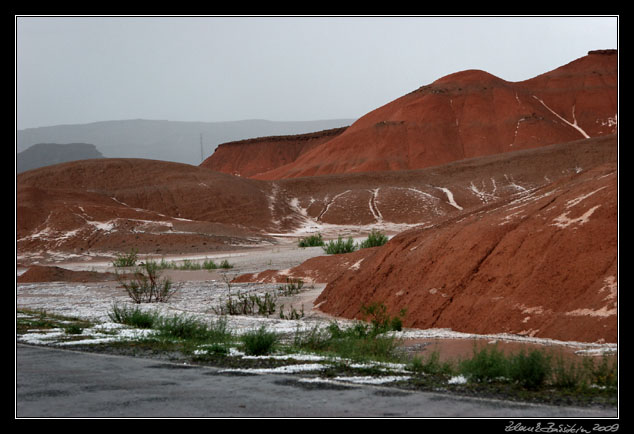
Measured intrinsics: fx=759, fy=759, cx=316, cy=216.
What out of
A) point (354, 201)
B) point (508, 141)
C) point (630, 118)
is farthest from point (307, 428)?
point (508, 141)

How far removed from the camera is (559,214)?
1345 cm

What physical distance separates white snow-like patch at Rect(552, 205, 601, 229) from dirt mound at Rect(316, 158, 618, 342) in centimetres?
2

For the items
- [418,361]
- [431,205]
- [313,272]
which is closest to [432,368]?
[418,361]

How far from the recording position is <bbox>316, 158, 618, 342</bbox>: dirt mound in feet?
37.5

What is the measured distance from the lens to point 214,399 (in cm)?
636

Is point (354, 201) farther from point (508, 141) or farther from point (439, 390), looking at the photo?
point (439, 390)

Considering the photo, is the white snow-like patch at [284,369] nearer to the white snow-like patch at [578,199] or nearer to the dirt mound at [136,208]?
the white snow-like patch at [578,199]

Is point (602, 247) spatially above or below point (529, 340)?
above

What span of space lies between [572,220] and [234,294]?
31.0 ft

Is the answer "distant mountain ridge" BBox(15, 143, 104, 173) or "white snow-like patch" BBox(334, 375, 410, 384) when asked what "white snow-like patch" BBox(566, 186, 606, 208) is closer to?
"white snow-like patch" BBox(334, 375, 410, 384)

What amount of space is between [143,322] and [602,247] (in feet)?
25.1

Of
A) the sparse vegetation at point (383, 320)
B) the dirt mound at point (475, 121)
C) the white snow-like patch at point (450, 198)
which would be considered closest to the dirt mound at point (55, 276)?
the sparse vegetation at point (383, 320)

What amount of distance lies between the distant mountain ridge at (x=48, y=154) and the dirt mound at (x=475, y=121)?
252 feet

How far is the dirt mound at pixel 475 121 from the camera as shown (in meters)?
105
